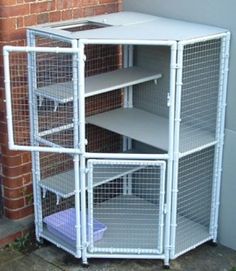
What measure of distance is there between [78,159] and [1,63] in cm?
75

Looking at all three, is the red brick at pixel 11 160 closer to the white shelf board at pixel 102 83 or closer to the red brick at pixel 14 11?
the white shelf board at pixel 102 83

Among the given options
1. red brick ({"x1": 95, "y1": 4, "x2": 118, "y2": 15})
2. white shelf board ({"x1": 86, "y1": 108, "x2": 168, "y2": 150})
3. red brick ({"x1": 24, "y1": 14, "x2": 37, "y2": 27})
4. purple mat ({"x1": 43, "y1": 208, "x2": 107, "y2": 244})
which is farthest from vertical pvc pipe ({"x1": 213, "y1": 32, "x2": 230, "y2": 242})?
red brick ({"x1": 24, "y1": 14, "x2": 37, "y2": 27})

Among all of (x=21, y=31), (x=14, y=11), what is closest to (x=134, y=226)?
(x=21, y=31)

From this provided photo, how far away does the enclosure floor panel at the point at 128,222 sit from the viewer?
3.77 metres

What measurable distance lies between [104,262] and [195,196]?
731 millimetres

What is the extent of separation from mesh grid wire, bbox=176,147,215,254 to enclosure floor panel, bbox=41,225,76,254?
0.65m

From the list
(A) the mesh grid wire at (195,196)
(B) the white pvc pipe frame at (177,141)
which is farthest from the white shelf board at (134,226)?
(B) the white pvc pipe frame at (177,141)

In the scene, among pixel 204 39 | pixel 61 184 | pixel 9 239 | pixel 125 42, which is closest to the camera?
pixel 125 42

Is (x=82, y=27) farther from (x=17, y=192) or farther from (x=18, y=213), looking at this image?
(x=18, y=213)

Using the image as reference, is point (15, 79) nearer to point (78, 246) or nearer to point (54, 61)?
point (54, 61)

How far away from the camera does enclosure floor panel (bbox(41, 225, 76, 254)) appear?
12.4ft

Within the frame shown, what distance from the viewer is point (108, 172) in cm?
389

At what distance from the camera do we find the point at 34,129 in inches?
145

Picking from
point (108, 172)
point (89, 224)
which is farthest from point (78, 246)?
point (108, 172)
